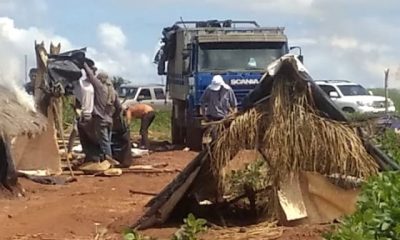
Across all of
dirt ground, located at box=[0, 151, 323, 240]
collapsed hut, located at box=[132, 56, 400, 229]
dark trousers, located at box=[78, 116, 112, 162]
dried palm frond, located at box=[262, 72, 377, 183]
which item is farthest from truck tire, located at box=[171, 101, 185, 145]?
dried palm frond, located at box=[262, 72, 377, 183]

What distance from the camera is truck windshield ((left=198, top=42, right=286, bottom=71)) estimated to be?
26266 millimetres

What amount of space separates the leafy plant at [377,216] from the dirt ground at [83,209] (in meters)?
3.21

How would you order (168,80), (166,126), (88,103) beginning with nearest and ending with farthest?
1. (88,103)
2. (168,80)
3. (166,126)

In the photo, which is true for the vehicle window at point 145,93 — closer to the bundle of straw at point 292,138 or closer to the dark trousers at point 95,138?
the dark trousers at point 95,138

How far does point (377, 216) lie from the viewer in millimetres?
7367

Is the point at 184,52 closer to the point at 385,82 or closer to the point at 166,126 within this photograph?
the point at 385,82

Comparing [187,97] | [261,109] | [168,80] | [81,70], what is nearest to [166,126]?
[168,80]

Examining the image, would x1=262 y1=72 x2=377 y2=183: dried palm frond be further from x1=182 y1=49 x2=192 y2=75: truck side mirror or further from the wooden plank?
x1=182 y1=49 x2=192 y2=75: truck side mirror

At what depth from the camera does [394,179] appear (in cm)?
835

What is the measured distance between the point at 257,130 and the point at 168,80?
18591 mm

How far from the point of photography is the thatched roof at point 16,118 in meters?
17.3

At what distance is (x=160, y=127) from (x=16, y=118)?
70.3 ft

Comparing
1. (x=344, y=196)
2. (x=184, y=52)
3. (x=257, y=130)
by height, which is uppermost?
(x=184, y=52)

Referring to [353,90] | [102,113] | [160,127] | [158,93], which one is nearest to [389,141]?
[102,113]
